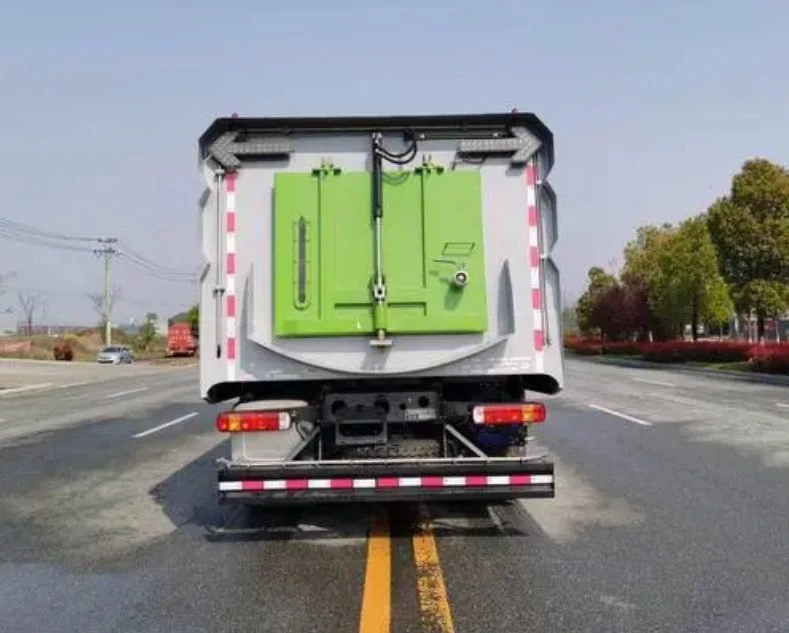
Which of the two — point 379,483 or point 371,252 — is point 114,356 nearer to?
point 371,252

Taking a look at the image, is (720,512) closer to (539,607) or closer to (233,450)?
(539,607)

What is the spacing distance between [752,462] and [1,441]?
36.1 feet

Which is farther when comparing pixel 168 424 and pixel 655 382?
pixel 655 382

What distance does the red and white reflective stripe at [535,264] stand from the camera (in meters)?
6.81

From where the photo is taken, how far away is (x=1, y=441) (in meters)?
14.4

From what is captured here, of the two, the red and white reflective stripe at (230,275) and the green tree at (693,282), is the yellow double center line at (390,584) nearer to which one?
the red and white reflective stripe at (230,275)

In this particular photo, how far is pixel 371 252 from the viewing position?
684 cm

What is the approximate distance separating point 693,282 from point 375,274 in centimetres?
3943

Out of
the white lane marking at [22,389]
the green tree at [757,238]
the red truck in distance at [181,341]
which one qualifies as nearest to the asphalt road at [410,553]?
the white lane marking at [22,389]

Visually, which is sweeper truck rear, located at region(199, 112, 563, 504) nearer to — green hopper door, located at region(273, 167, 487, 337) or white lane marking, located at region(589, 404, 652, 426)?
green hopper door, located at region(273, 167, 487, 337)

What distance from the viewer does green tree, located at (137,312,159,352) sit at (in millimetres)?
88688

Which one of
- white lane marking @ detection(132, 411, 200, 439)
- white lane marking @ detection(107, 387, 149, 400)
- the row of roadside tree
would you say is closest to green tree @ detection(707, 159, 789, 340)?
the row of roadside tree

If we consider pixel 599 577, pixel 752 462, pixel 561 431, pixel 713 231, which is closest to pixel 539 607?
pixel 599 577

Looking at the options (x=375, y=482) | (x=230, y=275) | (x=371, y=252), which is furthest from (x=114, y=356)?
(x=375, y=482)
